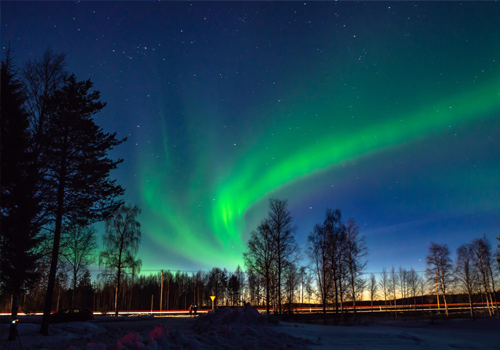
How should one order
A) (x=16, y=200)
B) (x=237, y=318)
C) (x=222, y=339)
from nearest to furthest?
(x=222, y=339) → (x=16, y=200) → (x=237, y=318)

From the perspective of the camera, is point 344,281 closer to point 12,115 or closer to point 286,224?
point 286,224

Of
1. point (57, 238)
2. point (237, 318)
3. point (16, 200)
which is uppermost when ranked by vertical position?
point (16, 200)

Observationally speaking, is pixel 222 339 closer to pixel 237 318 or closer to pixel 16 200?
pixel 237 318

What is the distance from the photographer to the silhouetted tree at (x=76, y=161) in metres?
16.8

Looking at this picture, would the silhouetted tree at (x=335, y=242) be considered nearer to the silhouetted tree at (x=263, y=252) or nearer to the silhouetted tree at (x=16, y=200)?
the silhouetted tree at (x=263, y=252)

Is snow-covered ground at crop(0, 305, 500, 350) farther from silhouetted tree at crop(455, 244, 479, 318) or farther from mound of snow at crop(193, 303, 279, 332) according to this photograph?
silhouetted tree at crop(455, 244, 479, 318)

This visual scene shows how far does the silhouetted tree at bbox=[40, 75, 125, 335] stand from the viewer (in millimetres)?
16781

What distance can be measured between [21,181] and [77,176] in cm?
267

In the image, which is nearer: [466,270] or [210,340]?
[210,340]

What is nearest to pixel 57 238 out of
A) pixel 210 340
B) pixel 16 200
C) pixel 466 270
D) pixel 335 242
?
pixel 16 200

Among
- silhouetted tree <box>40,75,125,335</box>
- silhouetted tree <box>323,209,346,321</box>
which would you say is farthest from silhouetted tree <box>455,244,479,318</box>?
silhouetted tree <box>40,75,125,335</box>

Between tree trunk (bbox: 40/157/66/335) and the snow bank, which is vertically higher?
tree trunk (bbox: 40/157/66/335)

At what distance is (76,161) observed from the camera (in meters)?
17.6

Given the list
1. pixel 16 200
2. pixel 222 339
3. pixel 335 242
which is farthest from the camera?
pixel 335 242
